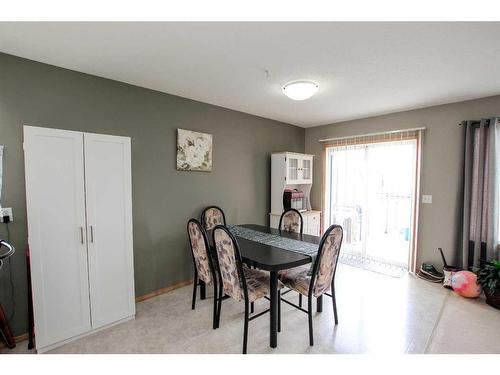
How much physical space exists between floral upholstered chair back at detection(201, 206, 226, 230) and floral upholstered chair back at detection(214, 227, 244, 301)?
117 centimetres

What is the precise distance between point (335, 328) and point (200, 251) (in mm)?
1397

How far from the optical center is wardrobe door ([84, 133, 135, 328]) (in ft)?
6.53

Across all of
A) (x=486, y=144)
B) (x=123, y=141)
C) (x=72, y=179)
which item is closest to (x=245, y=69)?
(x=123, y=141)

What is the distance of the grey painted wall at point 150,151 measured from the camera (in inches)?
75.2

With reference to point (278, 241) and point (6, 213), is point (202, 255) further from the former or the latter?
point (6, 213)

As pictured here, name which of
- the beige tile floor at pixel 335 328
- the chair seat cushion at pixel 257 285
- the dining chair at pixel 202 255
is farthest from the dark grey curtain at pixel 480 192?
the dining chair at pixel 202 255

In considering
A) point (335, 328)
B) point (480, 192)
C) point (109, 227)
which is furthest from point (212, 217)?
point (480, 192)

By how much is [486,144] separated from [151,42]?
363 centimetres

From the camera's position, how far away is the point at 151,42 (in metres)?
1.70

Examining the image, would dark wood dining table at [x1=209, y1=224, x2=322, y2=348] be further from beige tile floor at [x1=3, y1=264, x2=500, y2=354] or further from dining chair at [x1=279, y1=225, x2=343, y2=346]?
beige tile floor at [x1=3, y1=264, x2=500, y2=354]
